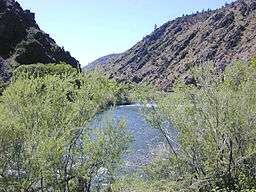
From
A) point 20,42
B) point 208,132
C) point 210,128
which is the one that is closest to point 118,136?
point 208,132

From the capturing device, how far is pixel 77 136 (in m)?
35.3

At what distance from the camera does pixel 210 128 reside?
32.1 m

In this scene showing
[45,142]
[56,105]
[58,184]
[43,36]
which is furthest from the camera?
[43,36]

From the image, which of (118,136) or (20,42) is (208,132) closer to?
(118,136)

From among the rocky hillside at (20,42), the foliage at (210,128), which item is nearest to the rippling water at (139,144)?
the foliage at (210,128)

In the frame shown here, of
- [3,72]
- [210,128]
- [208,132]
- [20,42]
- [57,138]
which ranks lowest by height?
[208,132]

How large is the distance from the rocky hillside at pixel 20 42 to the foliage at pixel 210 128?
350ft

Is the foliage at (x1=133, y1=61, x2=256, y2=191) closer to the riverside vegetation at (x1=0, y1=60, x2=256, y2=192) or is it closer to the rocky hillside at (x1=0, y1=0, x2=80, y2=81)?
the riverside vegetation at (x1=0, y1=60, x2=256, y2=192)

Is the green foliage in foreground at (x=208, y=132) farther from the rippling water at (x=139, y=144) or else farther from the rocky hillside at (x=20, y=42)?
the rocky hillside at (x=20, y=42)

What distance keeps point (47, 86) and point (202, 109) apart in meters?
11.6

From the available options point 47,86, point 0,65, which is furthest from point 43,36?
point 47,86

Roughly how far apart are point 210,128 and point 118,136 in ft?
22.0

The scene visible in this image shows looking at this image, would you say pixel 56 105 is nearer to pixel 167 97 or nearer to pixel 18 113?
pixel 18 113

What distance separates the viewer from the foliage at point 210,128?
3155 cm
